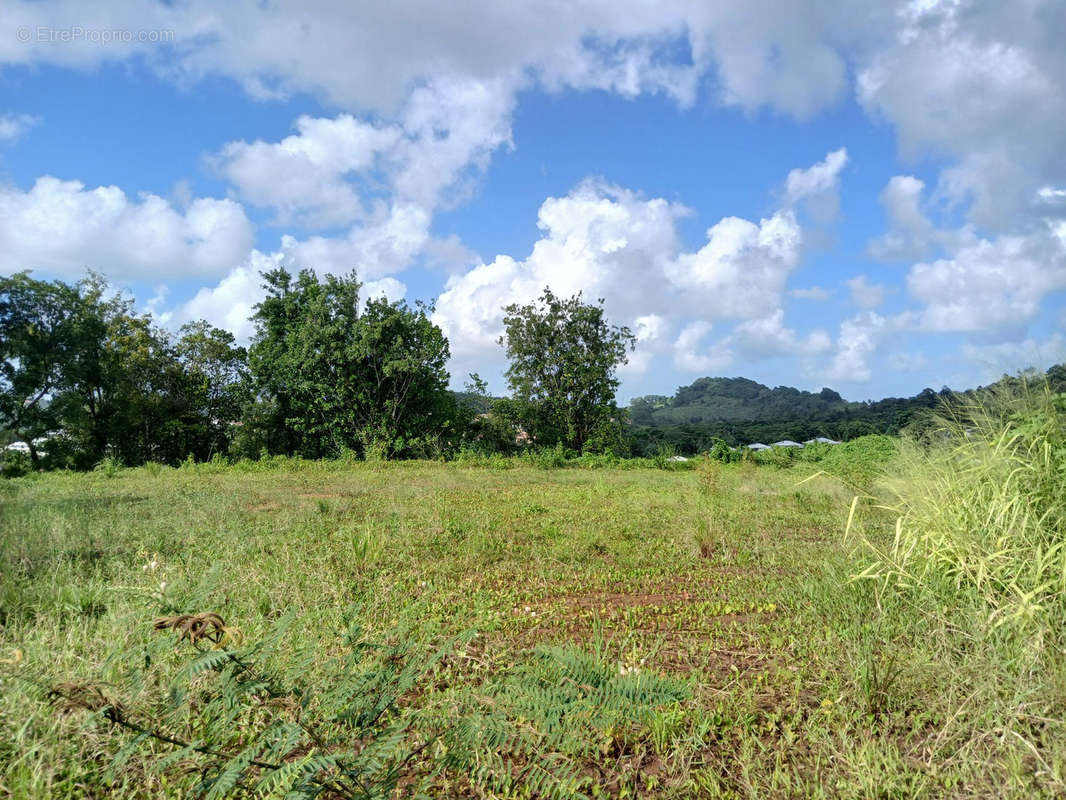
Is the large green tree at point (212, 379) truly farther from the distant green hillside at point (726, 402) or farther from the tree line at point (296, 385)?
the distant green hillside at point (726, 402)

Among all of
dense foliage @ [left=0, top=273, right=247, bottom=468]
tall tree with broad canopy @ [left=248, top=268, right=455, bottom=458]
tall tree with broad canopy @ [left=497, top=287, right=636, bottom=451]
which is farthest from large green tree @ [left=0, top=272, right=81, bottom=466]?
tall tree with broad canopy @ [left=497, top=287, right=636, bottom=451]

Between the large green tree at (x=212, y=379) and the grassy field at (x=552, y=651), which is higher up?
the large green tree at (x=212, y=379)

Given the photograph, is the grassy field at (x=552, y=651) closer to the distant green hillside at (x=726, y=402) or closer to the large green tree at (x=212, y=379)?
the large green tree at (x=212, y=379)

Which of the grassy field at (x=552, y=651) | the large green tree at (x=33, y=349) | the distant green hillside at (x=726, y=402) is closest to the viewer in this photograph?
the grassy field at (x=552, y=651)

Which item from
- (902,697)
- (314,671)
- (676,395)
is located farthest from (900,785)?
(676,395)

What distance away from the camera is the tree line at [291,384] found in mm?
19906

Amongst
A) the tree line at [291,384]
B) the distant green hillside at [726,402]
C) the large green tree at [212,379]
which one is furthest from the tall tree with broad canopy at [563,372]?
the distant green hillside at [726,402]

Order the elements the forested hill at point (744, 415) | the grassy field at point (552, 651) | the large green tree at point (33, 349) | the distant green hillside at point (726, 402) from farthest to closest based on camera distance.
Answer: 1. the distant green hillside at point (726, 402)
2. the forested hill at point (744, 415)
3. the large green tree at point (33, 349)
4. the grassy field at point (552, 651)

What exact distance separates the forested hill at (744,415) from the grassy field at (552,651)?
1759cm

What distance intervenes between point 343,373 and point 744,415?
47369mm

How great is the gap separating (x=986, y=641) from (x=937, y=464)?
177 cm

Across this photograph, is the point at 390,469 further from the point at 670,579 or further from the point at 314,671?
the point at 314,671

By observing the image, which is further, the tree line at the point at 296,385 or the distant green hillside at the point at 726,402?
the distant green hillside at the point at 726,402

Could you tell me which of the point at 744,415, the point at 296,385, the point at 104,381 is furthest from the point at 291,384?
the point at 744,415
